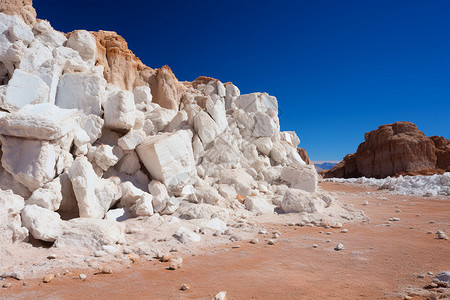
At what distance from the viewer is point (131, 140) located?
22.5 ft

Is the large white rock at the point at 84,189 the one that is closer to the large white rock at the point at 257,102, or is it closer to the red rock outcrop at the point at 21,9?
the red rock outcrop at the point at 21,9

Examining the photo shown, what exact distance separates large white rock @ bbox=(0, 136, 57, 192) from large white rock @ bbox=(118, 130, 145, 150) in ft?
5.90

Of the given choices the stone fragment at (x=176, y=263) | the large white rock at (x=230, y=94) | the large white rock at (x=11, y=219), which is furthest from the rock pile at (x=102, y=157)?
the large white rock at (x=230, y=94)

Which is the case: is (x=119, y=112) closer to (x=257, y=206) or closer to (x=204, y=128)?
(x=204, y=128)

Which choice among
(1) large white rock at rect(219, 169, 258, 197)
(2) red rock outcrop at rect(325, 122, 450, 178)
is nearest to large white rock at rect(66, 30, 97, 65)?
(1) large white rock at rect(219, 169, 258, 197)

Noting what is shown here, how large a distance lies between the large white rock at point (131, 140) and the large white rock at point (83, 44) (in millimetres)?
4508

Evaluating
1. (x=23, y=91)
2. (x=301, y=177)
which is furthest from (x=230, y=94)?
(x=23, y=91)

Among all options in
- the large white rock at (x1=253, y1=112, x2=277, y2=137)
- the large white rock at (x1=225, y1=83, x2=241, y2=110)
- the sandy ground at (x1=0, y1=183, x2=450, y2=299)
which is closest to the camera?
the sandy ground at (x1=0, y1=183, x2=450, y2=299)

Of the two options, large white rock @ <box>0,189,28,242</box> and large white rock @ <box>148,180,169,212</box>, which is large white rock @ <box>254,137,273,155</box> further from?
large white rock @ <box>0,189,28,242</box>

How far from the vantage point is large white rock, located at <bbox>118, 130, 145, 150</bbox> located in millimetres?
6805

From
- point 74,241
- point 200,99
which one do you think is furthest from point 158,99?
point 74,241

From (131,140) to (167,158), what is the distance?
108 cm

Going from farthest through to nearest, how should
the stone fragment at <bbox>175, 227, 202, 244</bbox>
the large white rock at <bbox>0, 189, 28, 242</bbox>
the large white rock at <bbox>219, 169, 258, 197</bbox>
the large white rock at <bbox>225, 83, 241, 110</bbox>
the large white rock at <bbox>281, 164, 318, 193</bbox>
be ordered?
the large white rock at <bbox>225, 83, 241, 110</bbox>, the large white rock at <bbox>281, 164, 318, 193</bbox>, the large white rock at <bbox>219, 169, 258, 197</bbox>, the stone fragment at <bbox>175, 227, 202, 244</bbox>, the large white rock at <bbox>0, 189, 28, 242</bbox>

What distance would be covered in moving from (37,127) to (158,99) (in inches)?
369
